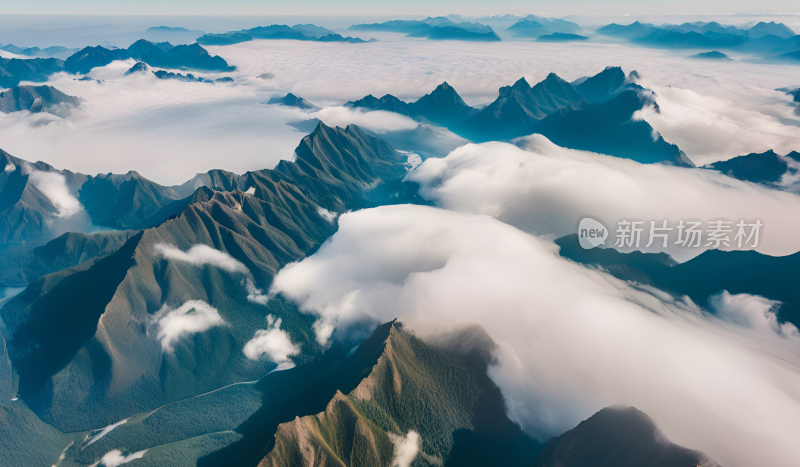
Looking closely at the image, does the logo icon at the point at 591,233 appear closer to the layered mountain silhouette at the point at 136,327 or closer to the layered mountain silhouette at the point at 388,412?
the layered mountain silhouette at the point at 388,412

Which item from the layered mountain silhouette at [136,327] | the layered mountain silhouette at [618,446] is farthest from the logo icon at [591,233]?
the layered mountain silhouette at [136,327]

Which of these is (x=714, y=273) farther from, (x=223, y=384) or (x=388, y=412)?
(x=223, y=384)

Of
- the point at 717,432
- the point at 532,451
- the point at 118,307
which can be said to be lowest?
the point at 532,451

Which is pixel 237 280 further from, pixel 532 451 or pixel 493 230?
pixel 532 451

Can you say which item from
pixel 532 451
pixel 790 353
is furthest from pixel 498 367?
pixel 790 353

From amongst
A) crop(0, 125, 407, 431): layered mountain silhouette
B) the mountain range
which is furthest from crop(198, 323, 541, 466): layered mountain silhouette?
crop(0, 125, 407, 431): layered mountain silhouette

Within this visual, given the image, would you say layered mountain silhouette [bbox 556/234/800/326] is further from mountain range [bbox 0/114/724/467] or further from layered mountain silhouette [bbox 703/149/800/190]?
layered mountain silhouette [bbox 703/149/800/190]
